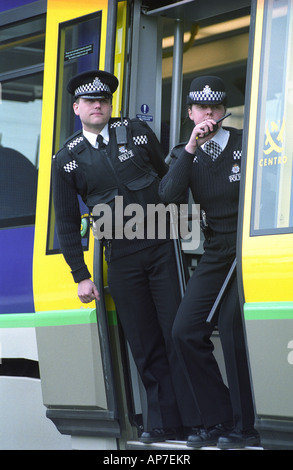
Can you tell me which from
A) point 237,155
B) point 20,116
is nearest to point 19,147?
point 20,116

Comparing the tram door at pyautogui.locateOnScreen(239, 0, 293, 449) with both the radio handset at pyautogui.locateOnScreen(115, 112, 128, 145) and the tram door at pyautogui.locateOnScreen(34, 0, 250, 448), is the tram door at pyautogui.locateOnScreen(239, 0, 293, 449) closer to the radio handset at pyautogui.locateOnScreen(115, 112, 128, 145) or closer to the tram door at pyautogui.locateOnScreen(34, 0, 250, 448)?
the radio handset at pyautogui.locateOnScreen(115, 112, 128, 145)

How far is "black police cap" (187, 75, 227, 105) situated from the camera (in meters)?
4.60

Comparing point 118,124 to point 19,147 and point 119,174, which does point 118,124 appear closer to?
point 119,174

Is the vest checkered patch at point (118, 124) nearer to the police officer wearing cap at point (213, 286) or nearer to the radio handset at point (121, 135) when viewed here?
the radio handset at point (121, 135)

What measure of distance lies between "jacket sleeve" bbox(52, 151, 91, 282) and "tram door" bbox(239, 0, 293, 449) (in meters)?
1.07

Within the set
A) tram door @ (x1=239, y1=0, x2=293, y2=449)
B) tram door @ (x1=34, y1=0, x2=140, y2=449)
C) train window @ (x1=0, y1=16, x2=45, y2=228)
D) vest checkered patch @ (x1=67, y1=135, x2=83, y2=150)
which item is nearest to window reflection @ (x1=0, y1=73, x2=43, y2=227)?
train window @ (x1=0, y1=16, x2=45, y2=228)

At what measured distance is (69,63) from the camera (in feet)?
18.0

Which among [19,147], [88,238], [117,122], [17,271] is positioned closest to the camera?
[117,122]

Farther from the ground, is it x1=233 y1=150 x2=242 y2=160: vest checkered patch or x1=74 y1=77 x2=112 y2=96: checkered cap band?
x1=74 y1=77 x2=112 y2=96: checkered cap band

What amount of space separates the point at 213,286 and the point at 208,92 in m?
0.93

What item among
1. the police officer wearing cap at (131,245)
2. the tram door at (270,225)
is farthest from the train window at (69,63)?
the tram door at (270,225)

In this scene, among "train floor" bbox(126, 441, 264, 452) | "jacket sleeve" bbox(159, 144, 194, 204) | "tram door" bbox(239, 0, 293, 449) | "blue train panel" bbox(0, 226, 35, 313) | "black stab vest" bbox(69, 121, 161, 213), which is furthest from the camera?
"blue train panel" bbox(0, 226, 35, 313)

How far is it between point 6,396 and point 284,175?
2477 mm

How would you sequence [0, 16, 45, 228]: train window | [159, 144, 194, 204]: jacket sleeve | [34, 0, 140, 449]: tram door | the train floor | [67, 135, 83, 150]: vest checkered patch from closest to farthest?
[159, 144, 194, 204]: jacket sleeve < the train floor < [67, 135, 83, 150]: vest checkered patch < [34, 0, 140, 449]: tram door < [0, 16, 45, 228]: train window
